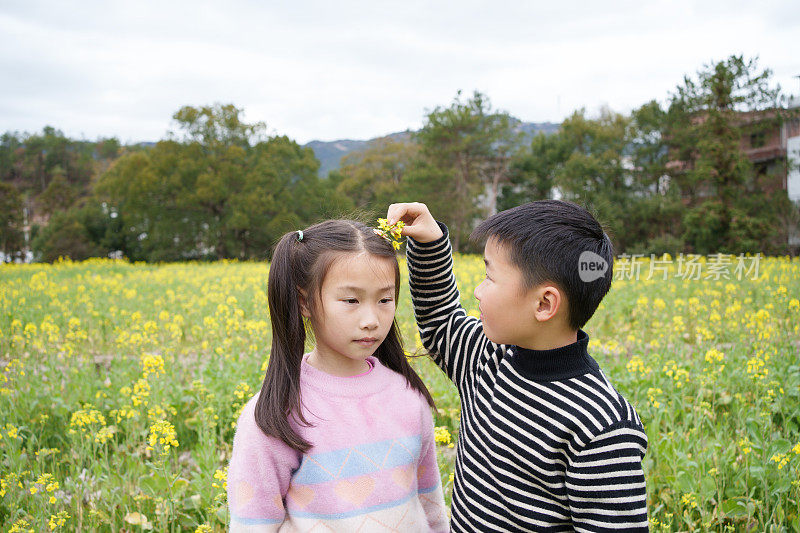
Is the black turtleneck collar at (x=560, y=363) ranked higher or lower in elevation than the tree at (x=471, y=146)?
lower

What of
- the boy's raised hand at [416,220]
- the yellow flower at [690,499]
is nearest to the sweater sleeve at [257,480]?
the boy's raised hand at [416,220]

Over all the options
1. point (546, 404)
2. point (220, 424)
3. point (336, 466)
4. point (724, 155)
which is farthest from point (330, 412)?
point (724, 155)

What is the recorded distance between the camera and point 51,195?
35844mm

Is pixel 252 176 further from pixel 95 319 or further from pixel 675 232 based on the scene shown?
pixel 95 319

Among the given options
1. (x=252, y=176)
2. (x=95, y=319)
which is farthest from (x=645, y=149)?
(x=95, y=319)

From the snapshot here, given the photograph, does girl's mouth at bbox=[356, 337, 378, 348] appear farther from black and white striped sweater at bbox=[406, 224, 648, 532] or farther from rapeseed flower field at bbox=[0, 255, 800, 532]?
rapeseed flower field at bbox=[0, 255, 800, 532]

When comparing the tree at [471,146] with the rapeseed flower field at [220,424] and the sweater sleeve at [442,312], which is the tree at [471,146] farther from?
the sweater sleeve at [442,312]

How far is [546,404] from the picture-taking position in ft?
3.74

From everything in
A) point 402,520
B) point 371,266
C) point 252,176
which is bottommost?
point 402,520

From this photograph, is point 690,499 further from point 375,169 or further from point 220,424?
point 375,169

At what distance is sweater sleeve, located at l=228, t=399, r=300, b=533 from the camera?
1.23m

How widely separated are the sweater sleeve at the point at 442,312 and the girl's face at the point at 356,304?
21cm

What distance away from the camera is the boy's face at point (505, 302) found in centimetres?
119

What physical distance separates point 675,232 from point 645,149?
366 centimetres
